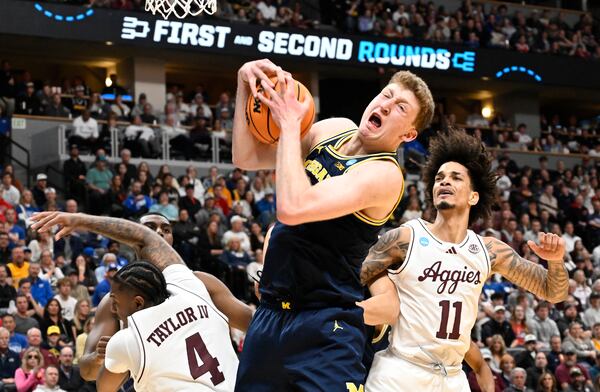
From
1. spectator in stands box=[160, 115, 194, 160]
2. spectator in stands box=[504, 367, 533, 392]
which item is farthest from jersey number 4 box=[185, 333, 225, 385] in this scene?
spectator in stands box=[160, 115, 194, 160]

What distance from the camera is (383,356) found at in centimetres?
609

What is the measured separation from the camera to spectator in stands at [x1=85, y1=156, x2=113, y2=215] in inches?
668

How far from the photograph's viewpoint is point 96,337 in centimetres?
548

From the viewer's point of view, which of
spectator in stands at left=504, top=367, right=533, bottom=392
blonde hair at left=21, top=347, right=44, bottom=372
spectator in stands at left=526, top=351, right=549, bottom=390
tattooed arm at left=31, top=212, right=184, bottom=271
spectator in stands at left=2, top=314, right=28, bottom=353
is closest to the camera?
tattooed arm at left=31, top=212, right=184, bottom=271

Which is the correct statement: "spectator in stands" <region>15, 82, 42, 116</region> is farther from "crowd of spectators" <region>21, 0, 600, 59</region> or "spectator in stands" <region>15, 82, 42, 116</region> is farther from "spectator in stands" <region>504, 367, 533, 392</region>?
"spectator in stands" <region>504, 367, 533, 392</region>

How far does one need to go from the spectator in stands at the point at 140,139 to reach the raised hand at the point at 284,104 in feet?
51.6

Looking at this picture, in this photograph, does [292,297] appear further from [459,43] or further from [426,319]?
[459,43]

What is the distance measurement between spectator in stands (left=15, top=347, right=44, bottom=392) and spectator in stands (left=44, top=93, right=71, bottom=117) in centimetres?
976

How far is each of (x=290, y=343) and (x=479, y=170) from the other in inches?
105

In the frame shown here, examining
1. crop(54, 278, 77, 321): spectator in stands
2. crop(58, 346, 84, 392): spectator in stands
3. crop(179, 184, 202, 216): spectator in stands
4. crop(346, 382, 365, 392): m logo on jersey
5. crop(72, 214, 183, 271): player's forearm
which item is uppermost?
crop(72, 214, 183, 271): player's forearm

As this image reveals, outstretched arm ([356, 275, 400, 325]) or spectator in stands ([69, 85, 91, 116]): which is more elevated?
spectator in stands ([69, 85, 91, 116])

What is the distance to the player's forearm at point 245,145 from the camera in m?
4.38

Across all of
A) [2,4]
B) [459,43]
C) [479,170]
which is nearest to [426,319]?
[479,170]

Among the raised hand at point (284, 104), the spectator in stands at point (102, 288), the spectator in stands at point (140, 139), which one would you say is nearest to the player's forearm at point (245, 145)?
the raised hand at point (284, 104)
